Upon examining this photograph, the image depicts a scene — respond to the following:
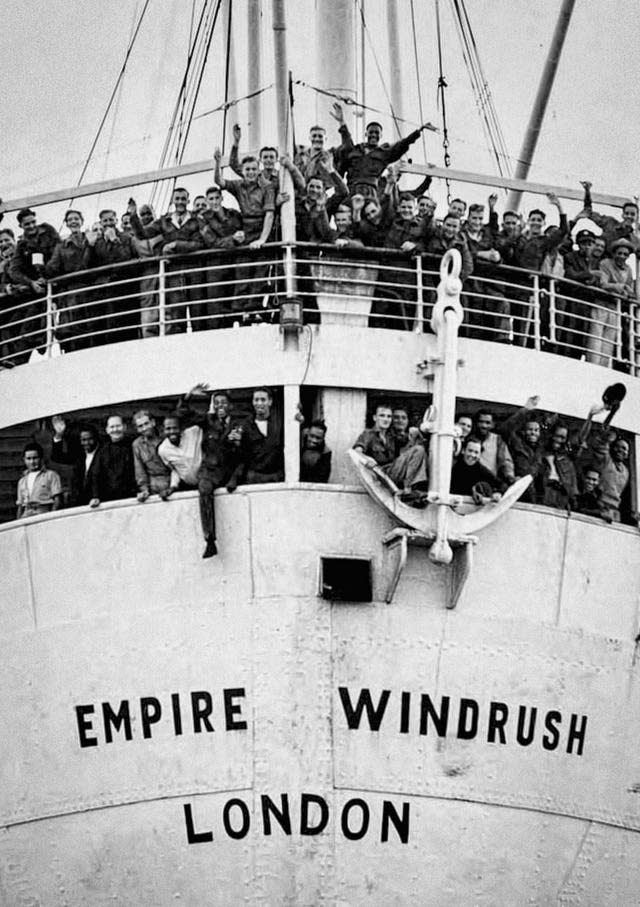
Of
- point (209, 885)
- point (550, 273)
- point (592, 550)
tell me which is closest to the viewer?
point (209, 885)

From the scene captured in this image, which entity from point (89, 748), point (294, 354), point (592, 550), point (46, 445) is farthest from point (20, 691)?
point (592, 550)

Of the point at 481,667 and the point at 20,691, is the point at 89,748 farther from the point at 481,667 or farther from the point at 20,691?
the point at 481,667

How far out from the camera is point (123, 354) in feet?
67.5

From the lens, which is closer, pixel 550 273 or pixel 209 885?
pixel 209 885

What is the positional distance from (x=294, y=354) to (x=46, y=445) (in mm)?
2739

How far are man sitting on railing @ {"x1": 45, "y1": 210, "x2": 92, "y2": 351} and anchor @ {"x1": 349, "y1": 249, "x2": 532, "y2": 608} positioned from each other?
383cm

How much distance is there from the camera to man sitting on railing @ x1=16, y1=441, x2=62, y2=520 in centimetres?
2034

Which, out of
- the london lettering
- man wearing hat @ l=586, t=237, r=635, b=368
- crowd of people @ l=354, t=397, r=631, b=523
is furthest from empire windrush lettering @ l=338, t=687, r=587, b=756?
man wearing hat @ l=586, t=237, r=635, b=368

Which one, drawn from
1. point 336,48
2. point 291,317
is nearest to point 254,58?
point 336,48

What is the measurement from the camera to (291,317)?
19.9 metres

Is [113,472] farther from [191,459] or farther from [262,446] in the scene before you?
[262,446]

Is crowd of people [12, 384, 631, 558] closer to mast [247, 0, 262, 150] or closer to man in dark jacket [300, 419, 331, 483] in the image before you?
man in dark jacket [300, 419, 331, 483]

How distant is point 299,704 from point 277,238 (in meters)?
4.83

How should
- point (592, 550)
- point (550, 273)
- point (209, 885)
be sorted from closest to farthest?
point (209, 885) → point (592, 550) → point (550, 273)
